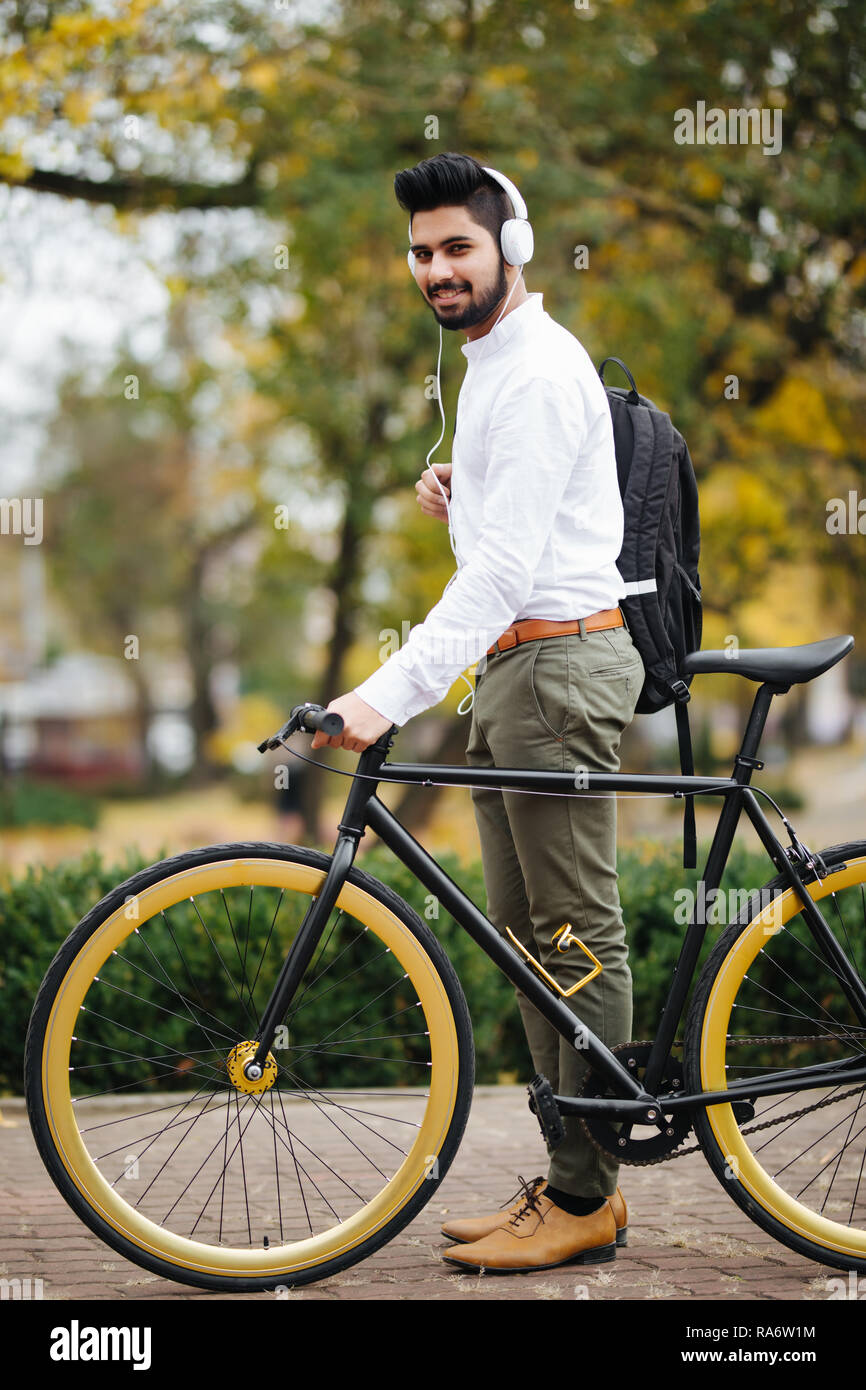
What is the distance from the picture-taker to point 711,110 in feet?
36.7

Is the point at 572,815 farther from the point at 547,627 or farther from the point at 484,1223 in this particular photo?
the point at 484,1223

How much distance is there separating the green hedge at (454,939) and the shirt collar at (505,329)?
247 centimetres

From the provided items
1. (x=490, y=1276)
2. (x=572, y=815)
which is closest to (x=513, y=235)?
(x=572, y=815)

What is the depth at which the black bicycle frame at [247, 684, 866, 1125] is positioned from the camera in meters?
2.98

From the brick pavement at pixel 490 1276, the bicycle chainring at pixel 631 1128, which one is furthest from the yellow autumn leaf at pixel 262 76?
the bicycle chainring at pixel 631 1128

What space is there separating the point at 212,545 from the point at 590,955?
30.9 m

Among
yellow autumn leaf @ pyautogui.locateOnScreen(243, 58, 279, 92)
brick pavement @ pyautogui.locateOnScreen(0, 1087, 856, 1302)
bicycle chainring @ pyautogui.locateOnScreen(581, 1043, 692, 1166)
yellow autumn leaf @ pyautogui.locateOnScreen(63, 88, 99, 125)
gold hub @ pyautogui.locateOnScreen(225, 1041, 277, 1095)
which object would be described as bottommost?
brick pavement @ pyautogui.locateOnScreen(0, 1087, 856, 1302)

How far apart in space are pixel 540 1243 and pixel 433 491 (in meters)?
1.71

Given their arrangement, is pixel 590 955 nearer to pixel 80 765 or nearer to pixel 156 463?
pixel 156 463

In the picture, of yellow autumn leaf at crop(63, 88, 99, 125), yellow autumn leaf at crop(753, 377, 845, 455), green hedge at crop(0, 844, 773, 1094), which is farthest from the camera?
yellow autumn leaf at crop(753, 377, 845, 455)

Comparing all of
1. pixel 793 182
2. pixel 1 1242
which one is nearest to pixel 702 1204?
pixel 1 1242

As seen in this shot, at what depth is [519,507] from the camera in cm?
295

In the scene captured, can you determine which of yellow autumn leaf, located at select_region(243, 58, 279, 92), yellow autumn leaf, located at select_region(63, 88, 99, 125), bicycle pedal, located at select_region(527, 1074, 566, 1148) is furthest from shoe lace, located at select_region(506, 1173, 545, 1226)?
yellow autumn leaf, located at select_region(243, 58, 279, 92)

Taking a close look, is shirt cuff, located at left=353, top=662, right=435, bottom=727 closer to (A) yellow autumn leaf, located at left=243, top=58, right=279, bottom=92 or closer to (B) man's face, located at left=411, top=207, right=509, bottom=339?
(B) man's face, located at left=411, top=207, right=509, bottom=339
